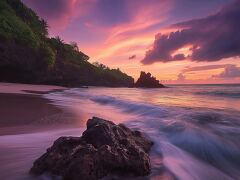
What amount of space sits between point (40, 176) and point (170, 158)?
75.7 inches

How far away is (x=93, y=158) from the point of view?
2672 millimetres

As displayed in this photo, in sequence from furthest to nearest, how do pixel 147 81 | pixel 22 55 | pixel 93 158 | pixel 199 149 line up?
pixel 147 81 < pixel 22 55 < pixel 199 149 < pixel 93 158

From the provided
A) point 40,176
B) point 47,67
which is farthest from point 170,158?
point 47,67

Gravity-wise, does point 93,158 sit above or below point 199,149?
above

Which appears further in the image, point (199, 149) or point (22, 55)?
point (22, 55)

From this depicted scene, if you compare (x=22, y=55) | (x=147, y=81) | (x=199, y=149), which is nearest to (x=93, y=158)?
(x=199, y=149)

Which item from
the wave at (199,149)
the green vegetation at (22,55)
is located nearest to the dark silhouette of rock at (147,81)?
the green vegetation at (22,55)

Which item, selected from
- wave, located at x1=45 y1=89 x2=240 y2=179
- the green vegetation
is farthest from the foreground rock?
the green vegetation

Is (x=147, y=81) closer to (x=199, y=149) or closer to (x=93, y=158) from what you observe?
(x=199, y=149)

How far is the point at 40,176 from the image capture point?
2.77m

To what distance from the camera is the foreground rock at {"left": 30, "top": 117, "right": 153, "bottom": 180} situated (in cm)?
261

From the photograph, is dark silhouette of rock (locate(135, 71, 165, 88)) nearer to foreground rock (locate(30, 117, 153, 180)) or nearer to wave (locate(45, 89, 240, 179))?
wave (locate(45, 89, 240, 179))

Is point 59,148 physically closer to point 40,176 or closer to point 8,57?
point 40,176

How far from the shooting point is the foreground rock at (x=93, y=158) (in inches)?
103
